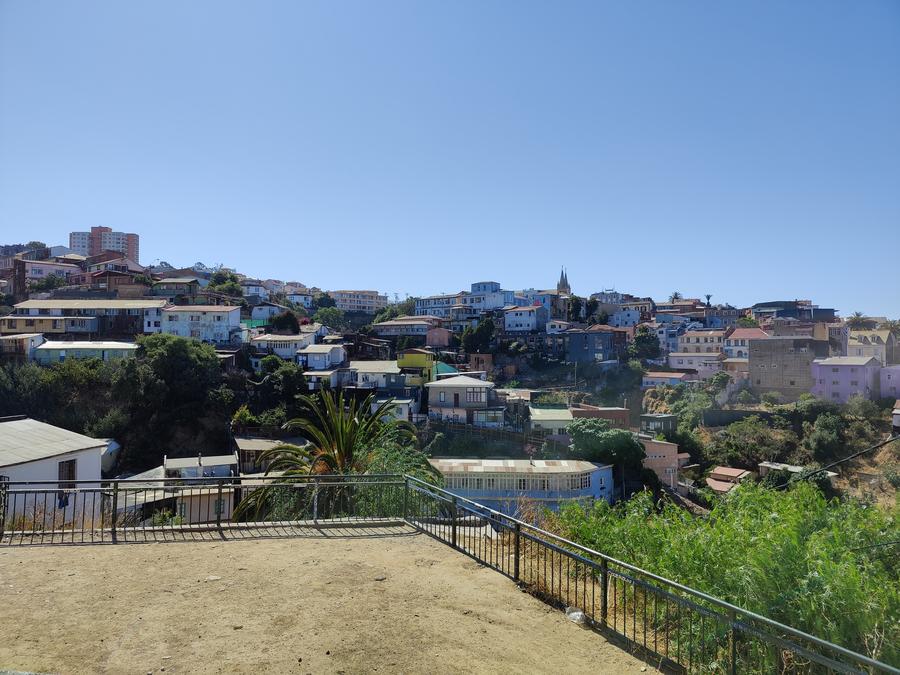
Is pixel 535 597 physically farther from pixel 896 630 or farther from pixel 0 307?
pixel 0 307

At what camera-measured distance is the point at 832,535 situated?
607 centimetres

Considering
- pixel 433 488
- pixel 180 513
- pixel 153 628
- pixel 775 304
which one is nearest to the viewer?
pixel 153 628

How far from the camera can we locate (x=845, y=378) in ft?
162

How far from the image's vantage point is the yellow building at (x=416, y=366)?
163 ft

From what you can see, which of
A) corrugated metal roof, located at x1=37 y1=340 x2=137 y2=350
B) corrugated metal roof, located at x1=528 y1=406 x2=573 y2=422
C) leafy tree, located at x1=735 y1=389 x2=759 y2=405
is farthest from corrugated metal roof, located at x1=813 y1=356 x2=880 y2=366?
corrugated metal roof, located at x1=37 y1=340 x2=137 y2=350

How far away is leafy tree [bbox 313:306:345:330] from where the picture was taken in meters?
79.8

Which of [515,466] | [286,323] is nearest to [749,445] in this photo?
[515,466]

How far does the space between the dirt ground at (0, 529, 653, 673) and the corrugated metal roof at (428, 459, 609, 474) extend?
21849 millimetres

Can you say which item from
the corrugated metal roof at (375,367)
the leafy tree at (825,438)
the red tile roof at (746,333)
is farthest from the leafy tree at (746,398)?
the corrugated metal roof at (375,367)

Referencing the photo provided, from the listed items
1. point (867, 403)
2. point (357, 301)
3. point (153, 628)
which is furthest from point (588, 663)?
point (357, 301)

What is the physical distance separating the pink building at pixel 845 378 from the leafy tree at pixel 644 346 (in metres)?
17.5

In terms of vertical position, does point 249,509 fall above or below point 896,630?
below

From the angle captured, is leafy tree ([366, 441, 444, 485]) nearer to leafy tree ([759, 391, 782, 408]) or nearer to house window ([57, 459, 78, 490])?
house window ([57, 459, 78, 490])

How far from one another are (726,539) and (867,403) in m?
48.6
